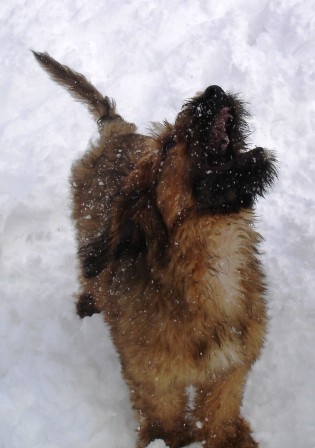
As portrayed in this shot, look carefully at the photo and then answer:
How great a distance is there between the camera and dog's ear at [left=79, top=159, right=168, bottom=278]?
2.91 metres

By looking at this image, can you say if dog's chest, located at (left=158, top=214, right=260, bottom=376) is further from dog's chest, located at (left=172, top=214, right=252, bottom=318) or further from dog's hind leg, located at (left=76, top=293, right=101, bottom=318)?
dog's hind leg, located at (left=76, top=293, right=101, bottom=318)

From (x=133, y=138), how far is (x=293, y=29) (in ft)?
9.35

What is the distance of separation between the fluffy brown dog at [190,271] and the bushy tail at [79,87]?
1722mm

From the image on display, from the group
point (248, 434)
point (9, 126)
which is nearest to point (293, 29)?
point (9, 126)

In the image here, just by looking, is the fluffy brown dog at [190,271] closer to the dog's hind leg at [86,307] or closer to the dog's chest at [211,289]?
the dog's chest at [211,289]

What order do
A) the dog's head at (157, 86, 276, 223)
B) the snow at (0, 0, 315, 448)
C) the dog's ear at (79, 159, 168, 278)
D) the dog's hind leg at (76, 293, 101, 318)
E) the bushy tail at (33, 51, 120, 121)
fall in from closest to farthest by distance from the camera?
the dog's head at (157, 86, 276, 223)
the dog's ear at (79, 159, 168, 278)
the snow at (0, 0, 315, 448)
the dog's hind leg at (76, 293, 101, 318)
the bushy tail at (33, 51, 120, 121)

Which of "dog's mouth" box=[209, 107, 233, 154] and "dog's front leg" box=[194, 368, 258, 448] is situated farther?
"dog's front leg" box=[194, 368, 258, 448]

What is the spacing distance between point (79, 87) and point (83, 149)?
1362 mm

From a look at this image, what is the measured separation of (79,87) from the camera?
4.72 meters

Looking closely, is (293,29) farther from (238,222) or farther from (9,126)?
(238,222)

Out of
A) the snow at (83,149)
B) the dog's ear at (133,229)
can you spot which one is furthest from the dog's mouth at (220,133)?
the snow at (83,149)

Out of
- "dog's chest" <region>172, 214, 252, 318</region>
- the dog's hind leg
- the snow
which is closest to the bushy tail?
the snow

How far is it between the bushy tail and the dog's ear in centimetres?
181

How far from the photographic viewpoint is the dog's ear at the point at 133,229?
2914 mm
